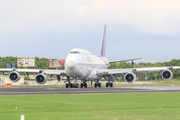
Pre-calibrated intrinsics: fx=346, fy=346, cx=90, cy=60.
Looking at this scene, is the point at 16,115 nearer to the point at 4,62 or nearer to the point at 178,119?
the point at 178,119

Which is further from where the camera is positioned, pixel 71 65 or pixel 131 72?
pixel 131 72

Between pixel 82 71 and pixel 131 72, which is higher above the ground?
pixel 82 71

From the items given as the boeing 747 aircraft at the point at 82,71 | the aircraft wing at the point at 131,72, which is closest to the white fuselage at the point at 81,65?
the boeing 747 aircraft at the point at 82,71

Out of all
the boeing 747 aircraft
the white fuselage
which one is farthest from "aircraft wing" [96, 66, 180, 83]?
the white fuselage

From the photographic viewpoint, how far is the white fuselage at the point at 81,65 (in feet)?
176

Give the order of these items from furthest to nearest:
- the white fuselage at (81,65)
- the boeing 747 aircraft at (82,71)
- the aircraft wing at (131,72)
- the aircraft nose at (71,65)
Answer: the aircraft wing at (131,72), the boeing 747 aircraft at (82,71), the white fuselage at (81,65), the aircraft nose at (71,65)

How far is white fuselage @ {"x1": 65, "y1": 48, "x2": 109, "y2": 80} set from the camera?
53500 mm

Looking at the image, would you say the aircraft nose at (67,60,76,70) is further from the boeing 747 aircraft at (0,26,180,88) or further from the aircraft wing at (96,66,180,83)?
the aircraft wing at (96,66,180,83)

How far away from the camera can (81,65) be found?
56281 millimetres

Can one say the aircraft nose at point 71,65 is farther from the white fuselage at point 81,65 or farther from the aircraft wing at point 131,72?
the aircraft wing at point 131,72

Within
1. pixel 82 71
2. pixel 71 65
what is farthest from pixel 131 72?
pixel 71 65

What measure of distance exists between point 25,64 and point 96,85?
9613 centimetres

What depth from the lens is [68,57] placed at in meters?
54.4

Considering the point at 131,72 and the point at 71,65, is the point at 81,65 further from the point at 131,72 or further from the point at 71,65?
the point at 131,72
